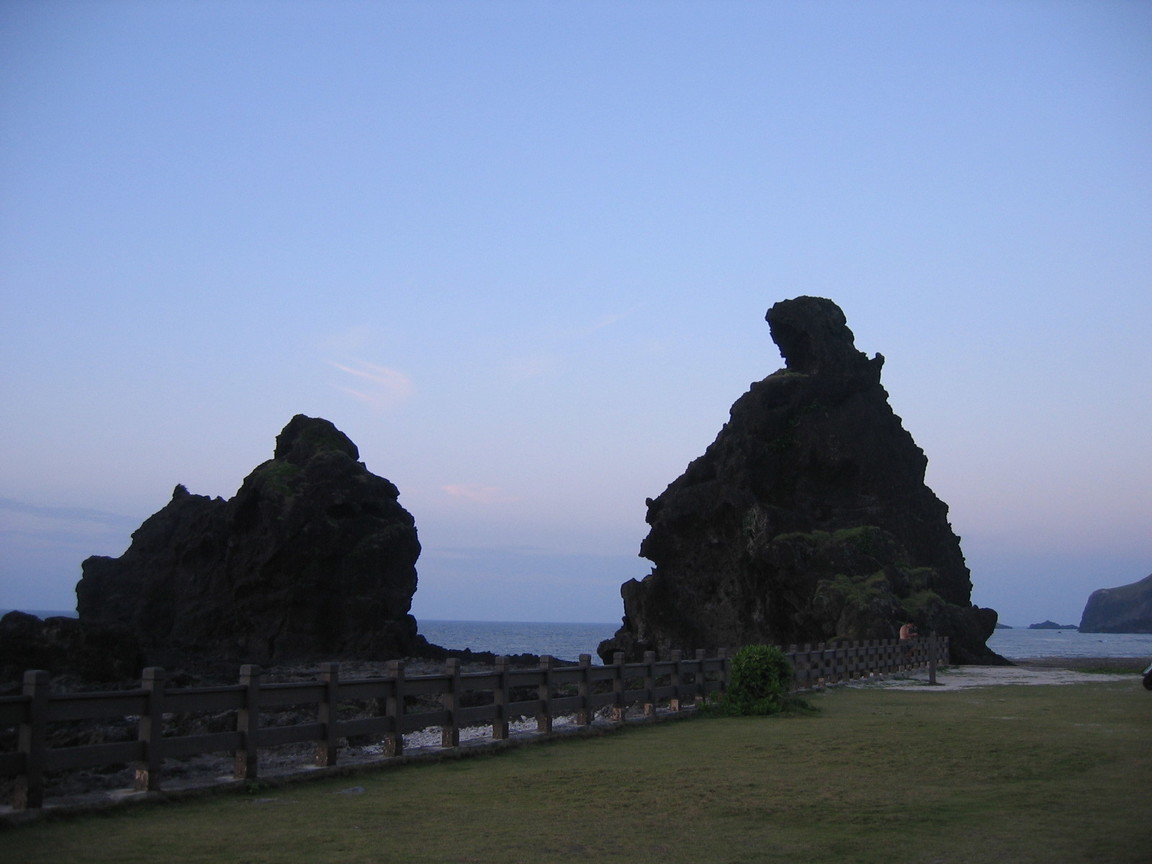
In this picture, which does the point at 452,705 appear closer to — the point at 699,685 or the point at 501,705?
the point at 501,705

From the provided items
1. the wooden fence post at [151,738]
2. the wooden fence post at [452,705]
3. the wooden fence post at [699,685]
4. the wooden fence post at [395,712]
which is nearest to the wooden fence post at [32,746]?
the wooden fence post at [151,738]

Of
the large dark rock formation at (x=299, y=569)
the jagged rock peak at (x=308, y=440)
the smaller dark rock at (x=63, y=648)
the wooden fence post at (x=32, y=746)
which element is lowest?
the wooden fence post at (x=32, y=746)

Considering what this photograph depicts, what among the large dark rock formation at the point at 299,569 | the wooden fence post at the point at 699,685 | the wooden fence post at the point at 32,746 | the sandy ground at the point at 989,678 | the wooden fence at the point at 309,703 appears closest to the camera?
the wooden fence post at the point at 32,746

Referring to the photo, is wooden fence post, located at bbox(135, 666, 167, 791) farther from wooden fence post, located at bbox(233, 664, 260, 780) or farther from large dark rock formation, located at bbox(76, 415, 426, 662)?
large dark rock formation, located at bbox(76, 415, 426, 662)

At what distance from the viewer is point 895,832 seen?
9391mm

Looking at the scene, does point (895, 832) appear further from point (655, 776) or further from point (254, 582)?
point (254, 582)

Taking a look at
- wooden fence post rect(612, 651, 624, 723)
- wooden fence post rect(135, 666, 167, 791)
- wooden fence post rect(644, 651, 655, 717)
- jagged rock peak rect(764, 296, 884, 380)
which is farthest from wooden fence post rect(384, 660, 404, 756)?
jagged rock peak rect(764, 296, 884, 380)

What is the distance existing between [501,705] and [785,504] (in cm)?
5992

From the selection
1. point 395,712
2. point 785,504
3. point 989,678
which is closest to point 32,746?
point 395,712

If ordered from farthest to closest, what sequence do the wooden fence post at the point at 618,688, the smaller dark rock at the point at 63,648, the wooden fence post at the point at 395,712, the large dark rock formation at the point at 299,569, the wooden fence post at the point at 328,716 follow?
1. the large dark rock formation at the point at 299,569
2. the smaller dark rock at the point at 63,648
3. the wooden fence post at the point at 618,688
4. the wooden fence post at the point at 395,712
5. the wooden fence post at the point at 328,716

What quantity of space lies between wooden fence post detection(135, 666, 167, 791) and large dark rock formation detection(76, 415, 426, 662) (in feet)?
194

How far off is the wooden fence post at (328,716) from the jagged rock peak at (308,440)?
64.8 metres

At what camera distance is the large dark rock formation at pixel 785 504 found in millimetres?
69688

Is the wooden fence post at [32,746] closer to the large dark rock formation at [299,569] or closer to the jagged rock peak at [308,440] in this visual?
the large dark rock formation at [299,569]
